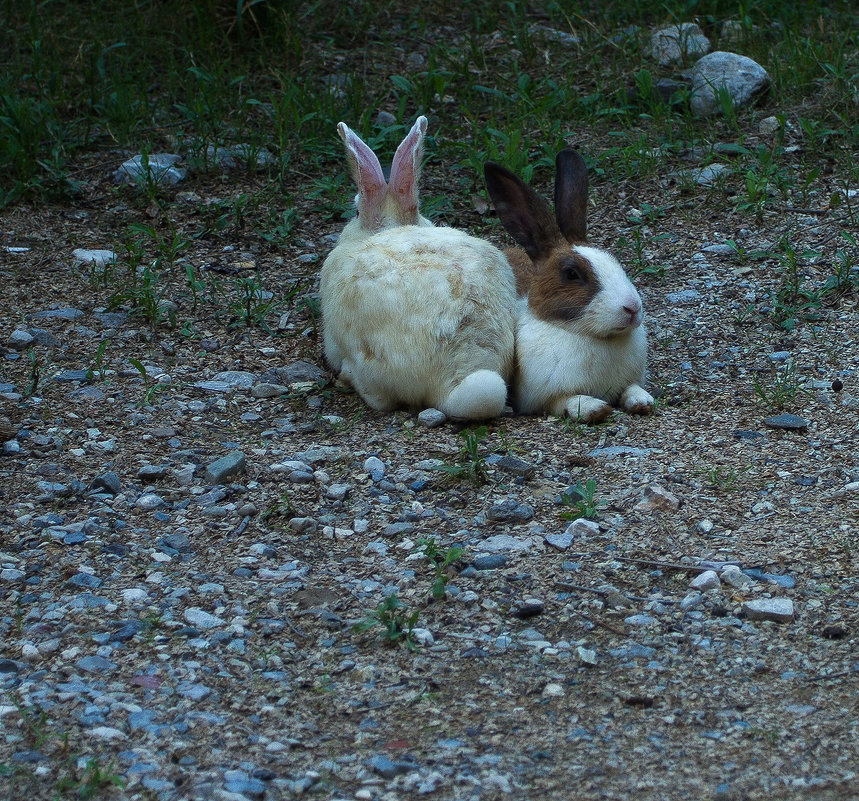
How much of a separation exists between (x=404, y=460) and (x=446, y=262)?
859 millimetres

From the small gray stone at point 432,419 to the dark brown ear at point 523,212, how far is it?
2.64 feet

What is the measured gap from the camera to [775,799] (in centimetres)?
267

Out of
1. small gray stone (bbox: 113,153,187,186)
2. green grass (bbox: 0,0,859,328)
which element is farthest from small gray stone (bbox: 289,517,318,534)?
small gray stone (bbox: 113,153,187,186)

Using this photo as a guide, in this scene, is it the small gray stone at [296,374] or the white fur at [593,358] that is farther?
the small gray stone at [296,374]

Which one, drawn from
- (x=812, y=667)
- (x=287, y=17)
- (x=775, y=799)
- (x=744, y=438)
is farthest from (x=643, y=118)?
(x=775, y=799)

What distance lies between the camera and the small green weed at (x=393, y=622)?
3.32 meters

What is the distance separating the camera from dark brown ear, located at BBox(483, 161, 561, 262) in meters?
4.93

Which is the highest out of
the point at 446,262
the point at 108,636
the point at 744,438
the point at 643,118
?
the point at 643,118

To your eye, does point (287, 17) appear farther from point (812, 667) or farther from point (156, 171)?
point (812, 667)

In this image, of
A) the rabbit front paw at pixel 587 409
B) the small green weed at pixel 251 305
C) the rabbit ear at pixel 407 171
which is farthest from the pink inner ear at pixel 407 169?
the rabbit front paw at pixel 587 409

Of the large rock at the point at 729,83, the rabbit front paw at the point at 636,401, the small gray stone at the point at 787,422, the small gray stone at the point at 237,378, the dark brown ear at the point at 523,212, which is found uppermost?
the large rock at the point at 729,83

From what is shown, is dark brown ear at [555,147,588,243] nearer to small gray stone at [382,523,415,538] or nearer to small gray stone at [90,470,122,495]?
small gray stone at [382,523,415,538]

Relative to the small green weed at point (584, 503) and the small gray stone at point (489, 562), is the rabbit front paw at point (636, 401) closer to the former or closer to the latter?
the small green weed at point (584, 503)

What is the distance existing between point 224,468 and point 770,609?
190cm
